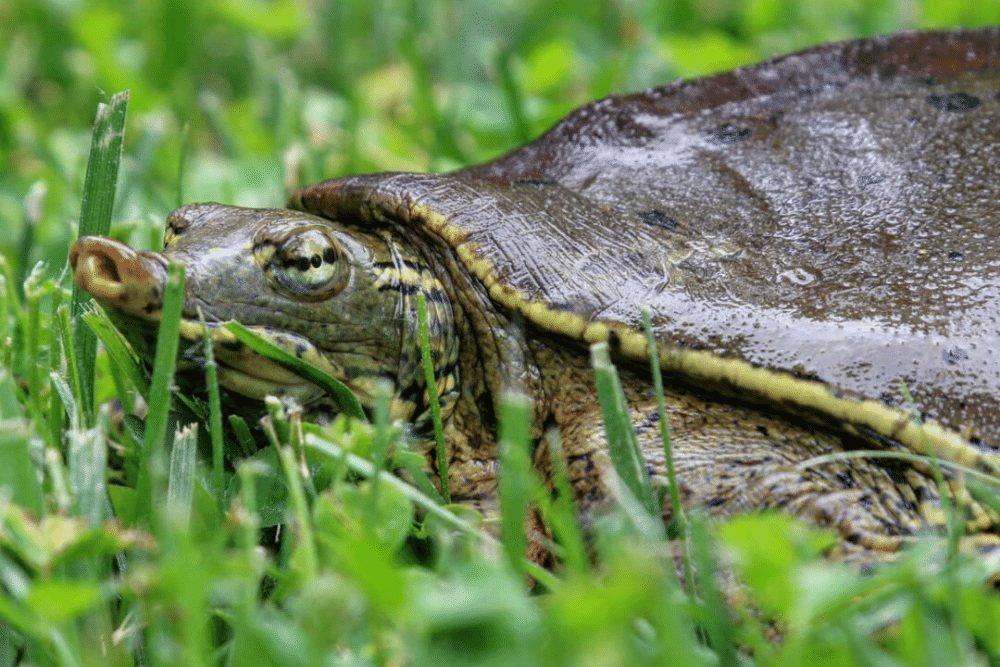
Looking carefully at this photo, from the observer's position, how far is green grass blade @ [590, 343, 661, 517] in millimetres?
1483

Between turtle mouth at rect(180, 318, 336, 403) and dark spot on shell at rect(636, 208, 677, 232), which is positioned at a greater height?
dark spot on shell at rect(636, 208, 677, 232)

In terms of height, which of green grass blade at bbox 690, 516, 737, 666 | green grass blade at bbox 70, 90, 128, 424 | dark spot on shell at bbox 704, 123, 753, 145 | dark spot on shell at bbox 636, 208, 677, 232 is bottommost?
green grass blade at bbox 690, 516, 737, 666

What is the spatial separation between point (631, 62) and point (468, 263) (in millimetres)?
1826

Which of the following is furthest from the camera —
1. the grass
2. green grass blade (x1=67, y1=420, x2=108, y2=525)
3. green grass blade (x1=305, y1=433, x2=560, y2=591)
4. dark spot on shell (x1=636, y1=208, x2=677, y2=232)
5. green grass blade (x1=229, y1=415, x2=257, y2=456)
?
dark spot on shell (x1=636, y1=208, x2=677, y2=232)

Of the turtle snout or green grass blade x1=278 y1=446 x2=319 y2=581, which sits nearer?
green grass blade x1=278 y1=446 x2=319 y2=581

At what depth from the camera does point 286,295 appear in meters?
1.88

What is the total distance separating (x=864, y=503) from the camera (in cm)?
172

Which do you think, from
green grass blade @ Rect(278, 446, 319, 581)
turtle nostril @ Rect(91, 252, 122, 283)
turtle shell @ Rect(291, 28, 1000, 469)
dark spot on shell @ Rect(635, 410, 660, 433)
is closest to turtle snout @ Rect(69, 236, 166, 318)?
turtle nostril @ Rect(91, 252, 122, 283)

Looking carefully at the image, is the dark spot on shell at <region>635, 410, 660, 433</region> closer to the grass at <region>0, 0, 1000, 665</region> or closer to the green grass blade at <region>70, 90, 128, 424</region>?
the grass at <region>0, 0, 1000, 665</region>

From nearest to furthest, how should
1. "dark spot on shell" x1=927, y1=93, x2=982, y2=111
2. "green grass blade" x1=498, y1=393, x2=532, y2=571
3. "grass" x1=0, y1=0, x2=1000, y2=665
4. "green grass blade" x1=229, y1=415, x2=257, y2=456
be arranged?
1. "grass" x1=0, y1=0, x2=1000, y2=665
2. "green grass blade" x1=498, y1=393, x2=532, y2=571
3. "green grass blade" x1=229, y1=415, x2=257, y2=456
4. "dark spot on shell" x1=927, y1=93, x2=982, y2=111

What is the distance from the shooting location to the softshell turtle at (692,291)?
1.73 m

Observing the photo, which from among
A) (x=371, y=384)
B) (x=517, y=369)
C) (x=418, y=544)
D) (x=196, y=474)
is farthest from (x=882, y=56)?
(x=196, y=474)

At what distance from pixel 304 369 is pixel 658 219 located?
0.64 meters

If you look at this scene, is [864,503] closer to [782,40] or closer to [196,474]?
[196,474]
